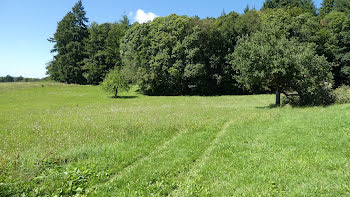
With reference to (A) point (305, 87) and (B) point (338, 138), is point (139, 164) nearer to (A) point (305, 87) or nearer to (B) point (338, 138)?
(B) point (338, 138)

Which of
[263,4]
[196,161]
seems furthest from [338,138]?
[263,4]

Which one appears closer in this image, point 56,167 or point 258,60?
point 56,167

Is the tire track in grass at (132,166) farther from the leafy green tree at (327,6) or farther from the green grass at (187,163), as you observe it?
the leafy green tree at (327,6)

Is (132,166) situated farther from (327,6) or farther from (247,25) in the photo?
(327,6)

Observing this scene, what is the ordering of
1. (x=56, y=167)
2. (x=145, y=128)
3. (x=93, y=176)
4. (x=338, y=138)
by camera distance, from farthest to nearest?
(x=145, y=128) → (x=338, y=138) → (x=56, y=167) → (x=93, y=176)

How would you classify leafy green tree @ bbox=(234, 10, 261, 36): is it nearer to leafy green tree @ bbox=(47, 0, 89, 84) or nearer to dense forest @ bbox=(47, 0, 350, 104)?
dense forest @ bbox=(47, 0, 350, 104)

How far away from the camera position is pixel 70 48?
232 ft

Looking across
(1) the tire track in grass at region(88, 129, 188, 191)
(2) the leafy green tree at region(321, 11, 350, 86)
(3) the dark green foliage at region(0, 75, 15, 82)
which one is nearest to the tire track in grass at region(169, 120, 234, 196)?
(1) the tire track in grass at region(88, 129, 188, 191)

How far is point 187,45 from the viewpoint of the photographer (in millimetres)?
45125

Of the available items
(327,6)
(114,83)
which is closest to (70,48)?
(114,83)

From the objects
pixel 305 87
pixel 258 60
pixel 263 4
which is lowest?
pixel 305 87

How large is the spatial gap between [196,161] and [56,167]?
4605mm

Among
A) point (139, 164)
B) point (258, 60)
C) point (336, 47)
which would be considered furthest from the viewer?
point (336, 47)

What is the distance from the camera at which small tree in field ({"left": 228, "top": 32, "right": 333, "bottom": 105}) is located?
66.4 feet
